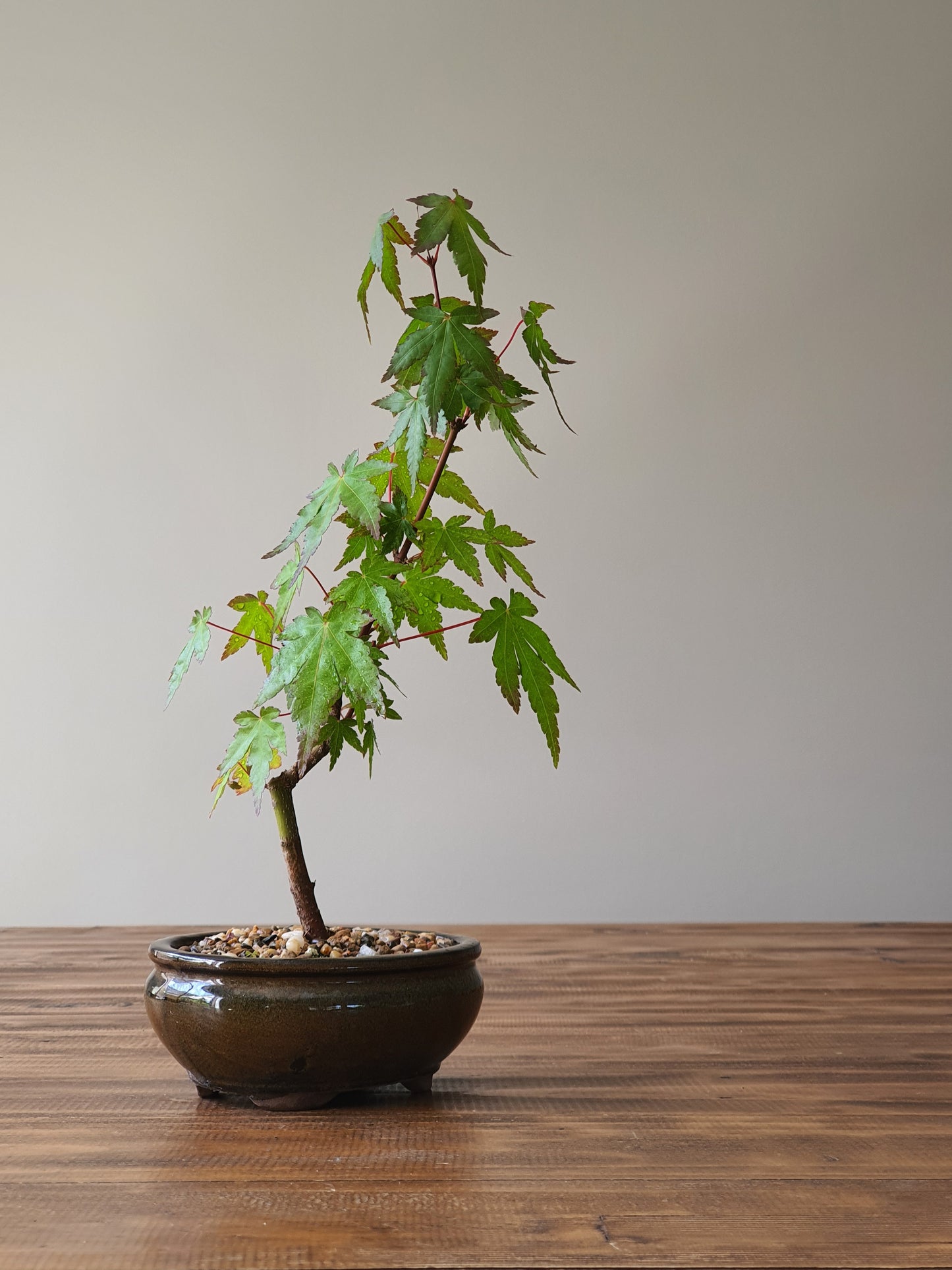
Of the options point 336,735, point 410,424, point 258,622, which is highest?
point 410,424

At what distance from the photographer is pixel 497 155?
9.32 feet

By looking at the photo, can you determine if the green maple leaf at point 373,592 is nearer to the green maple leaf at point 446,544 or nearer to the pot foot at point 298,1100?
the green maple leaf at point 446,544

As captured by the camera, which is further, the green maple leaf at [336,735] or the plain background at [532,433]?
the plain background at [532,433]

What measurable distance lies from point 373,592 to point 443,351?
0.18m

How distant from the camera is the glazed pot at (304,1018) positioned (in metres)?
0.86

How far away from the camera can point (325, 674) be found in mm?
846

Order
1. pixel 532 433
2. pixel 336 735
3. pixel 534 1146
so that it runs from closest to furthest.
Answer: pixel 534 1146 < pixel 336 735 < pixel 532 433

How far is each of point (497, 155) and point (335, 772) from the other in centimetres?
148

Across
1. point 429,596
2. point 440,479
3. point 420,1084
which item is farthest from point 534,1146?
point 440,479

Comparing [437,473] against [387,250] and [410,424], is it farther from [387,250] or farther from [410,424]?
[387,250]

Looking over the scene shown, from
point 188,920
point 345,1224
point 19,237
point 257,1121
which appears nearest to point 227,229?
point 19,237

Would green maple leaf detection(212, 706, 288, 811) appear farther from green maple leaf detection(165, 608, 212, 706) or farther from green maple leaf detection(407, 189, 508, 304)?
green maple leaf detection(407, 189, 508, 304)

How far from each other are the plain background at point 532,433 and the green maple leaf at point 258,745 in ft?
6.19

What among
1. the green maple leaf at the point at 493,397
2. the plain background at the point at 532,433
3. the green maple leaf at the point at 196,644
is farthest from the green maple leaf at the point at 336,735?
the plain background at the point at 532,433
